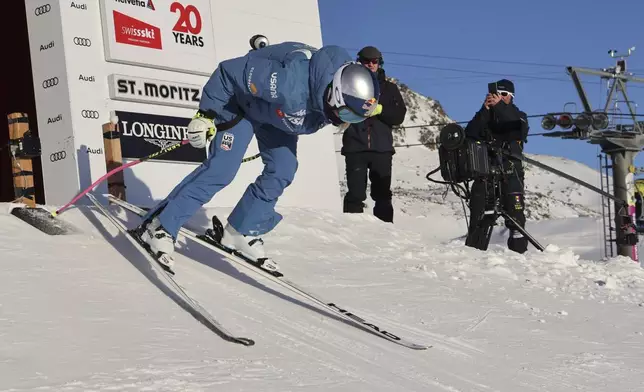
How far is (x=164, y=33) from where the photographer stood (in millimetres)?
10570

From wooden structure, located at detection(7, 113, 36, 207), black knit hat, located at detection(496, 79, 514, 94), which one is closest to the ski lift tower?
black knit hat, located at detection(496, 79, 514, 94)

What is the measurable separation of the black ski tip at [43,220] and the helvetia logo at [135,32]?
135 inches

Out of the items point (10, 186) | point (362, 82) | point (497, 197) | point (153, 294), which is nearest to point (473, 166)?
point (497, 197)

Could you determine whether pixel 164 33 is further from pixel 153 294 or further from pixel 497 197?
pixel 153 294

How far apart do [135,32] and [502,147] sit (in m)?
4.48

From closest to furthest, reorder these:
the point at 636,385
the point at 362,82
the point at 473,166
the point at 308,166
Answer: the point at 636,385
the point at 362,82
the point at 473,166
the point at 308,166

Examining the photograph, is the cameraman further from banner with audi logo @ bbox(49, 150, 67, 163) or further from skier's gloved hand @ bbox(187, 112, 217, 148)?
banner with audi logo @ bbox(49, 150, 67, 163)

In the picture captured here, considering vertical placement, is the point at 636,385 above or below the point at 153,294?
below

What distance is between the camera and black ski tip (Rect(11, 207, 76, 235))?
6.79 m

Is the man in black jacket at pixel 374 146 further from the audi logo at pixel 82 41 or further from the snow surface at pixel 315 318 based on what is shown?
the audi logo at pixel 82 41

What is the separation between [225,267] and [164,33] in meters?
4.70

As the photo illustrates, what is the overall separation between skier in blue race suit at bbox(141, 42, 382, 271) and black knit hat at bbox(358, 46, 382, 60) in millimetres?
2539

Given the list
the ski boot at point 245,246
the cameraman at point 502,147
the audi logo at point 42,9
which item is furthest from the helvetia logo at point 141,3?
the ski boot at point 245,246

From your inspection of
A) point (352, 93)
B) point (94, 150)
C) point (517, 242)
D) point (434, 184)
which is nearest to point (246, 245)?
point (352, 93)
